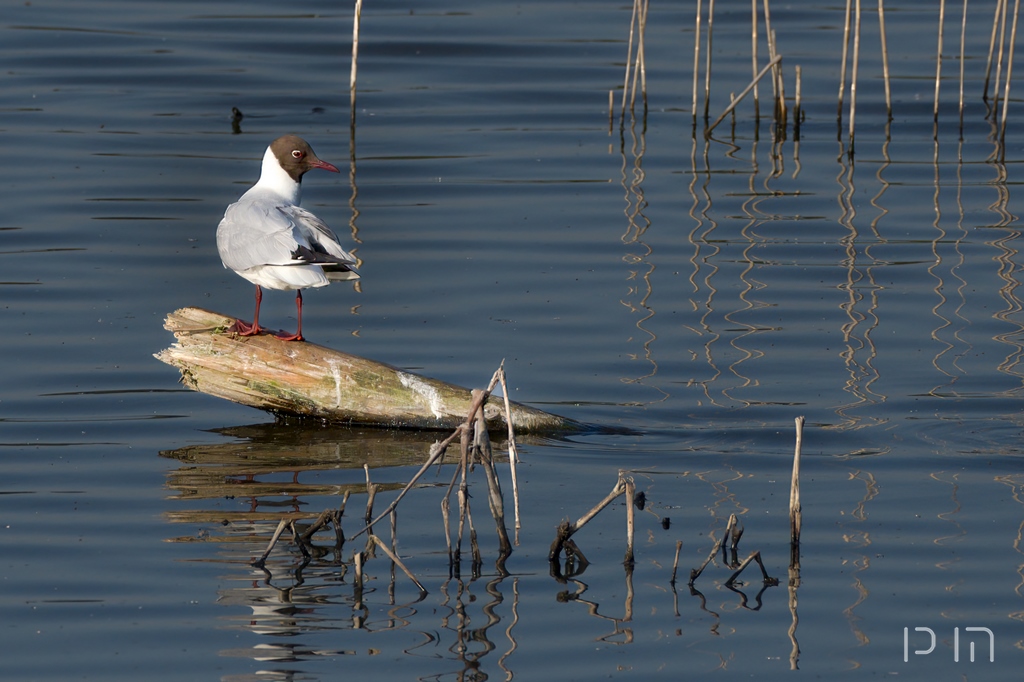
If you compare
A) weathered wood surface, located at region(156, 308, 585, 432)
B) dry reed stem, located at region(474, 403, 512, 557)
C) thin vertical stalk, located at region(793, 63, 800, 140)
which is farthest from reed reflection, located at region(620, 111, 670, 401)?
dry reed stem, located at region(474, 403, 512, 557)

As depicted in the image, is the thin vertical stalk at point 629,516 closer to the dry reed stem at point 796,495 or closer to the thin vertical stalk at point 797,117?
the dry reed stem at point 796,495

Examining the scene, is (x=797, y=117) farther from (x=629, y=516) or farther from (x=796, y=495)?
(x=629, y=516)

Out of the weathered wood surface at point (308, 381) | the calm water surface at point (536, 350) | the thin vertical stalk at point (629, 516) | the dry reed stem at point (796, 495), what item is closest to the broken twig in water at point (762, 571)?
the calm water surface at point (536, 350)

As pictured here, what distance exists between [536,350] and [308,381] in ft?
6.72

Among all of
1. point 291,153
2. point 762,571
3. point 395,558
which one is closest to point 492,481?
point 395,558

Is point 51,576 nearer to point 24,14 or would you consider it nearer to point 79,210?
point 79,210

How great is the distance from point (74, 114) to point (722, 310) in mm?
8677

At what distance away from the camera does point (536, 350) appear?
9.66m

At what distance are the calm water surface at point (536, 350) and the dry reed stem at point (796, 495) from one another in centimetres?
21

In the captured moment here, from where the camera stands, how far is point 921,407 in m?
8.44

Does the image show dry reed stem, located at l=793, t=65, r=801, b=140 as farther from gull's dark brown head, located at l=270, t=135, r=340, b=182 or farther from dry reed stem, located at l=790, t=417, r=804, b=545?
dry reed stem, located at l=790, t=417, r=804, b=545

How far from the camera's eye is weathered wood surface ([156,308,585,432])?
7.97m

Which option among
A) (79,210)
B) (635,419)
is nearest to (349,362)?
(635,419)

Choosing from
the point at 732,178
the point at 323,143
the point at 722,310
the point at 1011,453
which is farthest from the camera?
the point at 323,143
